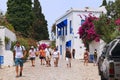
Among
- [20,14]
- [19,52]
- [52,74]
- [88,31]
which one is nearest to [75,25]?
[88,31]

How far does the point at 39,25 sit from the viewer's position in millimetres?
90000

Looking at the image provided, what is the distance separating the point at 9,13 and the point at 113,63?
6320 cm

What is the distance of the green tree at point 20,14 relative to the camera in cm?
7306

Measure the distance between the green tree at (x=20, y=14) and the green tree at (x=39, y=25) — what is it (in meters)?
14.0

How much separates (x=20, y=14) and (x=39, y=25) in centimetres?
1650

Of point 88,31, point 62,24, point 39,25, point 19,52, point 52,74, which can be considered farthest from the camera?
point 39,25

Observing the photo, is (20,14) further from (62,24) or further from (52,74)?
(52,74)

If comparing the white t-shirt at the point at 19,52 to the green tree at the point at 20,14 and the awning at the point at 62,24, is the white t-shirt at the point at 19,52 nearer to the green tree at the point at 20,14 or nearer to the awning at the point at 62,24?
the awning at the point at 62,24

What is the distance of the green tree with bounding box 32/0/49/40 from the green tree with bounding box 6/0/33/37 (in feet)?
45.9

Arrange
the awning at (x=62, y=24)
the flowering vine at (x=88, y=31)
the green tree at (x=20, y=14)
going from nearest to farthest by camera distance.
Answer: the flowering vine at (x=88, y=31), the awning at (x=62, y=24), the green tree at (x=20, y=14)

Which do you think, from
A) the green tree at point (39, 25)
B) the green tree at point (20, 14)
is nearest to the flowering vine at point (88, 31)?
the green tree at point (20, 14)

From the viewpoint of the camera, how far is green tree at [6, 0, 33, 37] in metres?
73.1

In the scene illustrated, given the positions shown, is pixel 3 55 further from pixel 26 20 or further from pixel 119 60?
pixel 26 20

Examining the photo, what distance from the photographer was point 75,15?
182 feet
